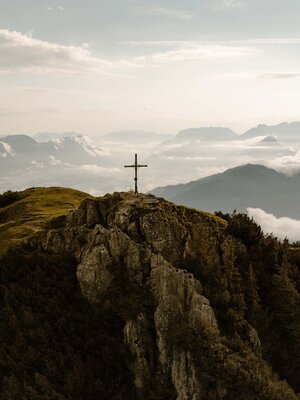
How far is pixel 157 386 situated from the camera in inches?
1298

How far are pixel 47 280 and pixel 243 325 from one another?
652 inches

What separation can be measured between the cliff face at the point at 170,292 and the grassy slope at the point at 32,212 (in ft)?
10.7

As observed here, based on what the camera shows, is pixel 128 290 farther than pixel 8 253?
No

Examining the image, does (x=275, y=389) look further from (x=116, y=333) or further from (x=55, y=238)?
(x=55, y=238)

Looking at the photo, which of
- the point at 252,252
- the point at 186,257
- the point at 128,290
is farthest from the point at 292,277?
the point at 128,290

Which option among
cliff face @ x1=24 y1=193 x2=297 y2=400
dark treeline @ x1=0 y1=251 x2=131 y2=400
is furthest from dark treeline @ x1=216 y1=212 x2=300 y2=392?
dark treeline @ x1=0 y1=251 x2=131 y2=400

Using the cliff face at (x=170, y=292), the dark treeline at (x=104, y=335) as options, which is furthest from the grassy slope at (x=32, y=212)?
the dark treeline at (x=104, y=335)

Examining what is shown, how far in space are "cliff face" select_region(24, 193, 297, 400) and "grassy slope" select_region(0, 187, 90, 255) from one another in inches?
128

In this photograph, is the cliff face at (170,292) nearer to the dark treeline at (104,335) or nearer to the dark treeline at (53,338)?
the dark treeline at (104,335)

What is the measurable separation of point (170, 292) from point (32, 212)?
883 inches

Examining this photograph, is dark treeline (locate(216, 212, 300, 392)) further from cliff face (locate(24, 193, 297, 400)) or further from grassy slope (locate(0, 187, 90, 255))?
grassy slope (locate(0, 187, 90, 255))

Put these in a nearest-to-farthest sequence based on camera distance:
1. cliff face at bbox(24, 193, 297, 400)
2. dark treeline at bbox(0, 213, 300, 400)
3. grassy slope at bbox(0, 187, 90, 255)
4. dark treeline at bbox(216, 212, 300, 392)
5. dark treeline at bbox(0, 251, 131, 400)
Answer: dark treeline at bbox(0, 251, 131, 400), dark treeline at bbox(0, 213, 300, 400), cliff face at bbox(24, 193, 297, 400), dark treeline at bbox(216, 212, 300, 392), grassy slope at bbox(0, 187, 90, 255)

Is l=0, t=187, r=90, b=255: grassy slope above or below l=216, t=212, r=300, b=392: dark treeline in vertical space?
above

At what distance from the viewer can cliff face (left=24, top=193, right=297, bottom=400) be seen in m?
32.5
